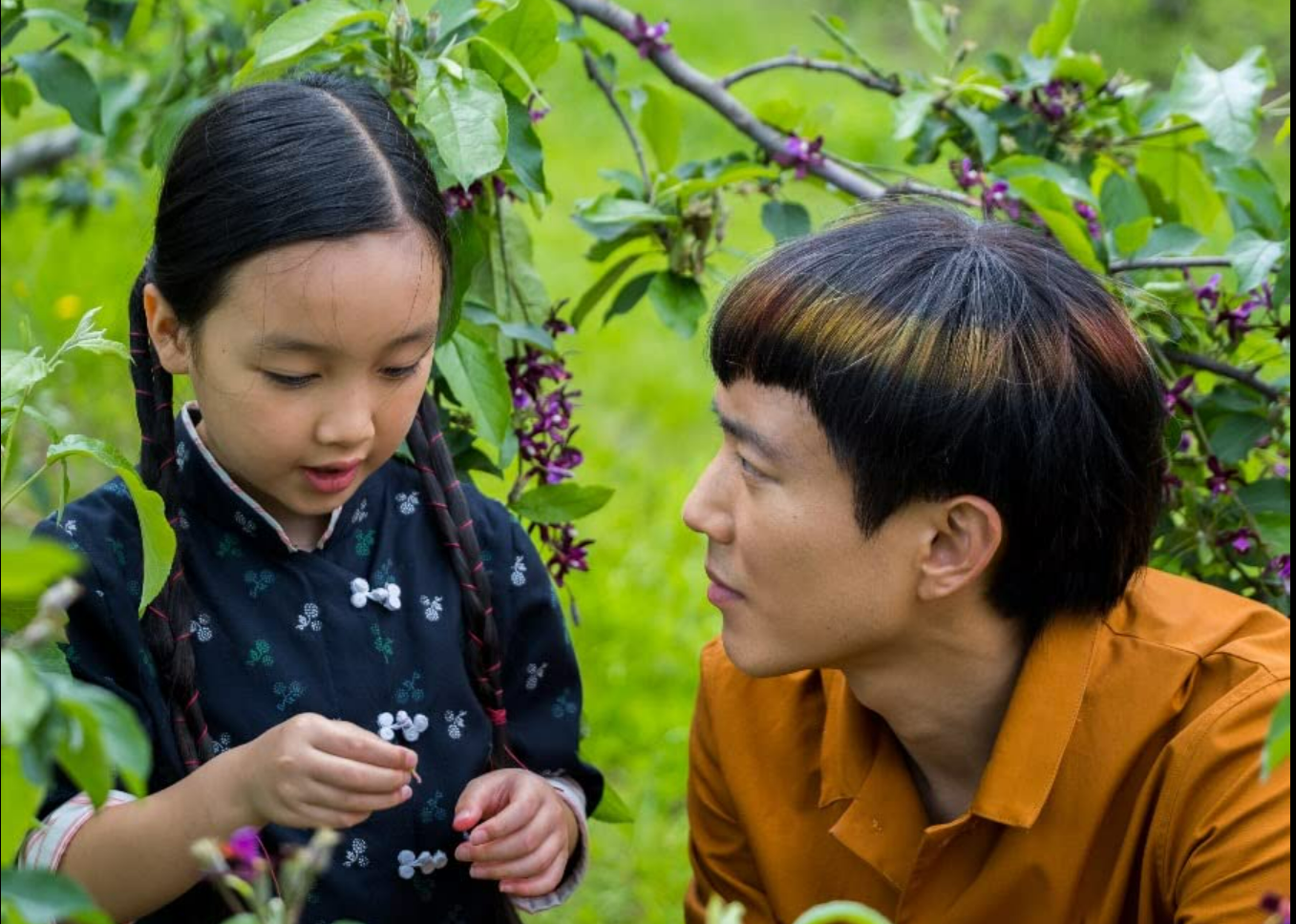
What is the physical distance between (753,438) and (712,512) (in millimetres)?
83

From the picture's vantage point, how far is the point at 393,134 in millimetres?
1805

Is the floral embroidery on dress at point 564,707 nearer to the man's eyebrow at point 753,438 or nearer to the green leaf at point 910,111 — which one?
the man's eyebrow at point 753,438

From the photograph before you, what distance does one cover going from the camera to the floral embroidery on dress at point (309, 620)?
72.2 inches

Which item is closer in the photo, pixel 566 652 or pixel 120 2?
pixel 566 652

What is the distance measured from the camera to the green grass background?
11.1 feet

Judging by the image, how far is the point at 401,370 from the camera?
1723mm

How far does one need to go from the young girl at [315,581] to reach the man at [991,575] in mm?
298

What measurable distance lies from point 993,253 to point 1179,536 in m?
0.64

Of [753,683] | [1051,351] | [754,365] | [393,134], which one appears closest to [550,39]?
[393,134]

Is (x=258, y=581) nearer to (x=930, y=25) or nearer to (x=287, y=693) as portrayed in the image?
(x=287, y=693)

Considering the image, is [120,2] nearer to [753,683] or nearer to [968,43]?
[968,43]

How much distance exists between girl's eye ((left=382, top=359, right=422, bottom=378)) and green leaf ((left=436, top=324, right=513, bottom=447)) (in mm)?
290

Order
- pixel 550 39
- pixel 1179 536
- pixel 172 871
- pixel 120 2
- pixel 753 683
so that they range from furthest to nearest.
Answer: pixel 120 2, pixel 1179 536, pixel 753 683, pixel 550 39, pixel 172 871

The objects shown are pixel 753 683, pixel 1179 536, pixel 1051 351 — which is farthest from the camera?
pixel 1179 536
